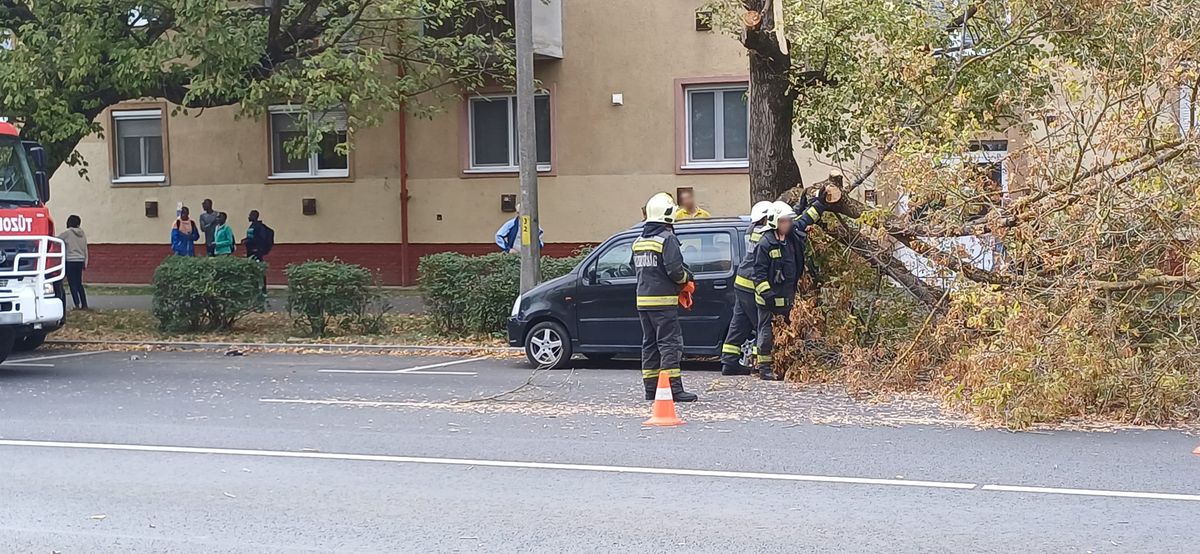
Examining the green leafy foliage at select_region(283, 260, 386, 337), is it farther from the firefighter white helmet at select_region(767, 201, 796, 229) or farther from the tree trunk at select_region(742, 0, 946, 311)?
the firefighter white helmet at select_region(767, 201, 796, 229)

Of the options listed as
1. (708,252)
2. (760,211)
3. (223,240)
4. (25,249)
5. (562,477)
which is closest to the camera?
(562,477)

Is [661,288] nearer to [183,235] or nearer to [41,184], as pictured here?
[41,184]

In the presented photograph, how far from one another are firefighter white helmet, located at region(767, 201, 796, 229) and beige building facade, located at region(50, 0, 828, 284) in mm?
9102

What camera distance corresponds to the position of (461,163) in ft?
77.1

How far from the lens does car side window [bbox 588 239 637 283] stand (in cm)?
1341

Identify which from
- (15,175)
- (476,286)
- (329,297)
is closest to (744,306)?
(476,286)

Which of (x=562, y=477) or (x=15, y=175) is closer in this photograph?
(x=562, y=477)

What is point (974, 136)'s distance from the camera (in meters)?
11.2

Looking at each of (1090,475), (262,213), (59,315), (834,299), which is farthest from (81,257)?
(1090,475)

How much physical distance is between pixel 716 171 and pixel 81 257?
10076mm

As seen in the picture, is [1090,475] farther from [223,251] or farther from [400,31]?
[223,251]

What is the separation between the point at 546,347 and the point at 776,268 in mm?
2936

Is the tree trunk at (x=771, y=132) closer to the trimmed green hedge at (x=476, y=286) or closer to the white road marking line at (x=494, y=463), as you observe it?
the trimmed green hedge at (x=476, y=286)

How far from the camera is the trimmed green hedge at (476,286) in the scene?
15.9 meters
